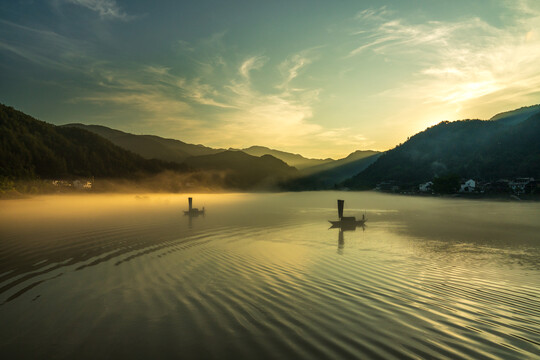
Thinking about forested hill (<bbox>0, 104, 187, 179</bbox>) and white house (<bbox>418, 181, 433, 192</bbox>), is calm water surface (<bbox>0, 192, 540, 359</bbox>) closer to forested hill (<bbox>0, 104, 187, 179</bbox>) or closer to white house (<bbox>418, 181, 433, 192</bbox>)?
forested hill (<bbox>0, 104, 187, 179</bbox>)

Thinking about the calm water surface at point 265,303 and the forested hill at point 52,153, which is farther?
the forested hill at point 52,153

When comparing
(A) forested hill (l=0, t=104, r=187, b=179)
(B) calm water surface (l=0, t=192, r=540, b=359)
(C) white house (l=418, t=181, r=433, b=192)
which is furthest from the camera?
(C) white house (l=418, t=181, r=433, b=192)

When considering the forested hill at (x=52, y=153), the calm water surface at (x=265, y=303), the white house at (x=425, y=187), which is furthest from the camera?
the white house at (x=425, y=187)

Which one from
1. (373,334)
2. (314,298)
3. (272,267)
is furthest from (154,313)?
(272,267)

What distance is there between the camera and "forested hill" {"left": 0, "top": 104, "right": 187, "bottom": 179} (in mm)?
121181

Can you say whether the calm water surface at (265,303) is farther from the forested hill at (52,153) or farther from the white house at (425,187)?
the white house at (425,187)

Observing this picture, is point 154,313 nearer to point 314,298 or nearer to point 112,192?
point 314,298

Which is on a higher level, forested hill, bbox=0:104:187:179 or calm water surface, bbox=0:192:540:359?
forested hill, bbox=0:104:187:179

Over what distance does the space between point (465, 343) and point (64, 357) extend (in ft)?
32.6

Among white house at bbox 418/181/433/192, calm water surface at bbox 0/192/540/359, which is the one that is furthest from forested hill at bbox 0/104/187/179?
white house at bbox 418/181/433/192

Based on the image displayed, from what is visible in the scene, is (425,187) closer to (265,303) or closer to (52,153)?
(52,153)

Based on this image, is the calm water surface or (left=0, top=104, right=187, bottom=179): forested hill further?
(left=0, top=104, right=187, bottom=179): forested hill

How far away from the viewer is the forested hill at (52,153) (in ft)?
398

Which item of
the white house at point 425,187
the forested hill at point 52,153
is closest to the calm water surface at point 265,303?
the forested hill at point 52,153
